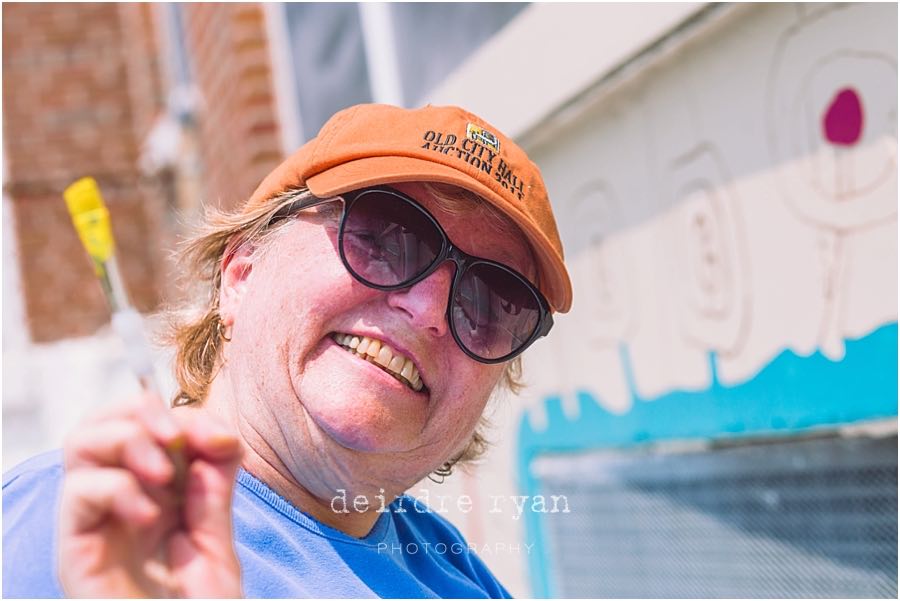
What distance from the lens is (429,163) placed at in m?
1.60

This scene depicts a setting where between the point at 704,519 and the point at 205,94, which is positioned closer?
the point at 704,519

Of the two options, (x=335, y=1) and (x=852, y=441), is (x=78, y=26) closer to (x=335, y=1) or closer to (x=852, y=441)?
(x=335, y=1)

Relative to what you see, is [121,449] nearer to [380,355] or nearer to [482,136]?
[380,355]

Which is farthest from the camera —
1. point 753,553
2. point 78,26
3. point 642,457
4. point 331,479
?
point 78,26

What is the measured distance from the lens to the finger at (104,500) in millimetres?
898

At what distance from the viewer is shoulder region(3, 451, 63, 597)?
1131 mm

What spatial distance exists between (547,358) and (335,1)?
1.87 metres

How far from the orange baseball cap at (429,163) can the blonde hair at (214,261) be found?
0.04 metres

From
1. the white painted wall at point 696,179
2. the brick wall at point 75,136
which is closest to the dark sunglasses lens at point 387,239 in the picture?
the white painted wall at point 696,179

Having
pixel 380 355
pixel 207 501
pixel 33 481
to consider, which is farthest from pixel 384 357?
pixel 207 501

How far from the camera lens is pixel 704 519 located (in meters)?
3.37

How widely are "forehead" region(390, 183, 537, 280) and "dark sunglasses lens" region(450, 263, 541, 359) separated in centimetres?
3

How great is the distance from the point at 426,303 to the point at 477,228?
0.49 ft

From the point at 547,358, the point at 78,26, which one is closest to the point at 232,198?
the point at 547,358
